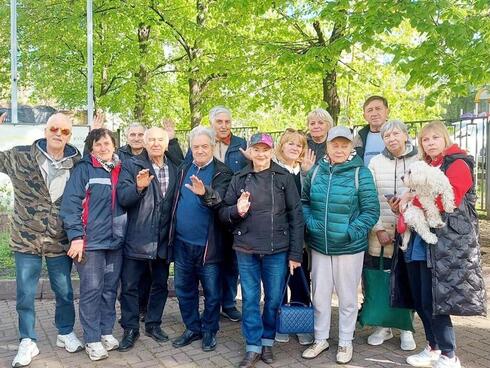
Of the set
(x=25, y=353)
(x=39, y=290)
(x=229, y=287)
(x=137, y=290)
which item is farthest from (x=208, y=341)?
(x=39, y=290)

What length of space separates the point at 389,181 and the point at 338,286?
38.5 inches

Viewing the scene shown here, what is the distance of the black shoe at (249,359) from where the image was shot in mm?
4055

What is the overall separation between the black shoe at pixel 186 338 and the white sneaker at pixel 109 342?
50 cm

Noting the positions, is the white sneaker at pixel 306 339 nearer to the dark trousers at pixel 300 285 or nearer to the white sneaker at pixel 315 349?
the white sneaker at pixel 315 349

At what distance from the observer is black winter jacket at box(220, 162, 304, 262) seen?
408 cm

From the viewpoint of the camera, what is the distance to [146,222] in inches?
174

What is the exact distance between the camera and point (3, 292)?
5.92 m

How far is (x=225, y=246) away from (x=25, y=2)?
11.3 m

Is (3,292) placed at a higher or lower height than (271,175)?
lower

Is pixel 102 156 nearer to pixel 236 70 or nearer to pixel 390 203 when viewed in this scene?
pixel 390 203

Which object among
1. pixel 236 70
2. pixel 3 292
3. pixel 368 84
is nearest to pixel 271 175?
pixel 3 292

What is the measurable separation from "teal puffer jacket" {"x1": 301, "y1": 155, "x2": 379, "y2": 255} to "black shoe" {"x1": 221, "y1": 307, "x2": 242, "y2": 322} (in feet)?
4.95

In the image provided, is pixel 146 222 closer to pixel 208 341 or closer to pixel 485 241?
pixel 208 341

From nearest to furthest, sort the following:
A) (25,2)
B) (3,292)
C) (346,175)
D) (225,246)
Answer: (346,175) → (225,246) → (3,292) → (25,2)
